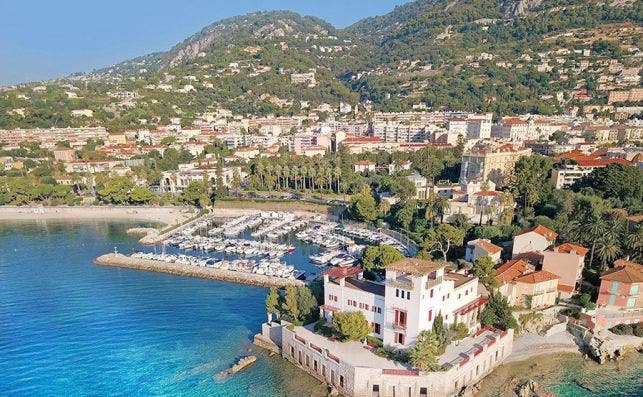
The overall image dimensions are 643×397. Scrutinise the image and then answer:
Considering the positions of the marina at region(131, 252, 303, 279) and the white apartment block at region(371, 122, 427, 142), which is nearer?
the marina at region(131, 252, 303, 279)

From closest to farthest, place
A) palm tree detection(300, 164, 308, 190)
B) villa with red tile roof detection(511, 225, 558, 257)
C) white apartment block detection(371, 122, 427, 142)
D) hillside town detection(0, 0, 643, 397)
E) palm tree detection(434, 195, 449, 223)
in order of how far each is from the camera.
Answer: hillside town detection(0, 0, 643, 397)
villa with red tile roof detection(511, 225, 558, 257)
palm tree detection(434, 195, 449, 223)
palm tree detection(300, 164, 308, 190)
white apartment block detection(371, 122, 427, 142)

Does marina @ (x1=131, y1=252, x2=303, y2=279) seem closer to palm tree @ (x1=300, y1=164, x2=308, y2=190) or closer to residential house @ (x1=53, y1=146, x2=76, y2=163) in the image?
palm tree @ (x1=300, y1=164, x2=308, y2=190)

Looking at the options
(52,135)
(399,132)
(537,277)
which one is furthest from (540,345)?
(52,135)

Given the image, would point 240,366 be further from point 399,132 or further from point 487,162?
point 399,132

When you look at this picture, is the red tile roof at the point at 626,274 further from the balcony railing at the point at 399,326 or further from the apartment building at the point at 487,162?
the apartment building at the point at 487,162

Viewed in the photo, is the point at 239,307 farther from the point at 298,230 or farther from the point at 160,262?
the point at 298,230

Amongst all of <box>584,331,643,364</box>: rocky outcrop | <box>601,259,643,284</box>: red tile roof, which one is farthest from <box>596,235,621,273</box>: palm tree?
<box>584,331,643,364</box>: rocky outcrop

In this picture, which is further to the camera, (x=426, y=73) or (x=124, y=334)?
(x=426, y=73)
